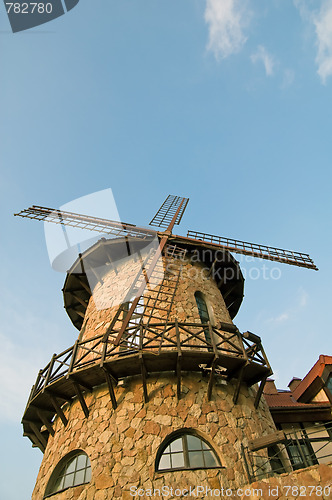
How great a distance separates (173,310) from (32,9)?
13.4 m

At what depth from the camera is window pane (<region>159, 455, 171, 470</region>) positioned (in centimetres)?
768

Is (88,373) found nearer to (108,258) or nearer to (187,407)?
(187,407)

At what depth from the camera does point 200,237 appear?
15656 millimetres

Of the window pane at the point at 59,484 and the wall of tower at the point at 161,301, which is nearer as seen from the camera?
the window pane at the point at 59,484

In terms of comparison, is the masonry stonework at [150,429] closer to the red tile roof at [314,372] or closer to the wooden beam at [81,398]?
the wooden beam at [81,398]

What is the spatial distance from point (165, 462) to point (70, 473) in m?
2.58

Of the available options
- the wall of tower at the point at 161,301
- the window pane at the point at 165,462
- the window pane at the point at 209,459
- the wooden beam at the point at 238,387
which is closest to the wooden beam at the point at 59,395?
the wall of tower at the point at 161,301

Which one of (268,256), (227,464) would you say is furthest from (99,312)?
(268,256)

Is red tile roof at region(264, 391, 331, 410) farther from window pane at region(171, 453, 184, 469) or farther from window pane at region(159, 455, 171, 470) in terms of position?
window pane at region(159, 455, 171, 470)

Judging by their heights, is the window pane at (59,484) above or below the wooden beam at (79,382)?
below

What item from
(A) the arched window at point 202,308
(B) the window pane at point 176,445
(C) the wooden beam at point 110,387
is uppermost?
(A) the arched window at point 202,308

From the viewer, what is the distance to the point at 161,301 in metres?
11.0

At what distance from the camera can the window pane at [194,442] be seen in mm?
8047

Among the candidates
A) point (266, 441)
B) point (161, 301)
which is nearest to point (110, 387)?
point (161, 301)
